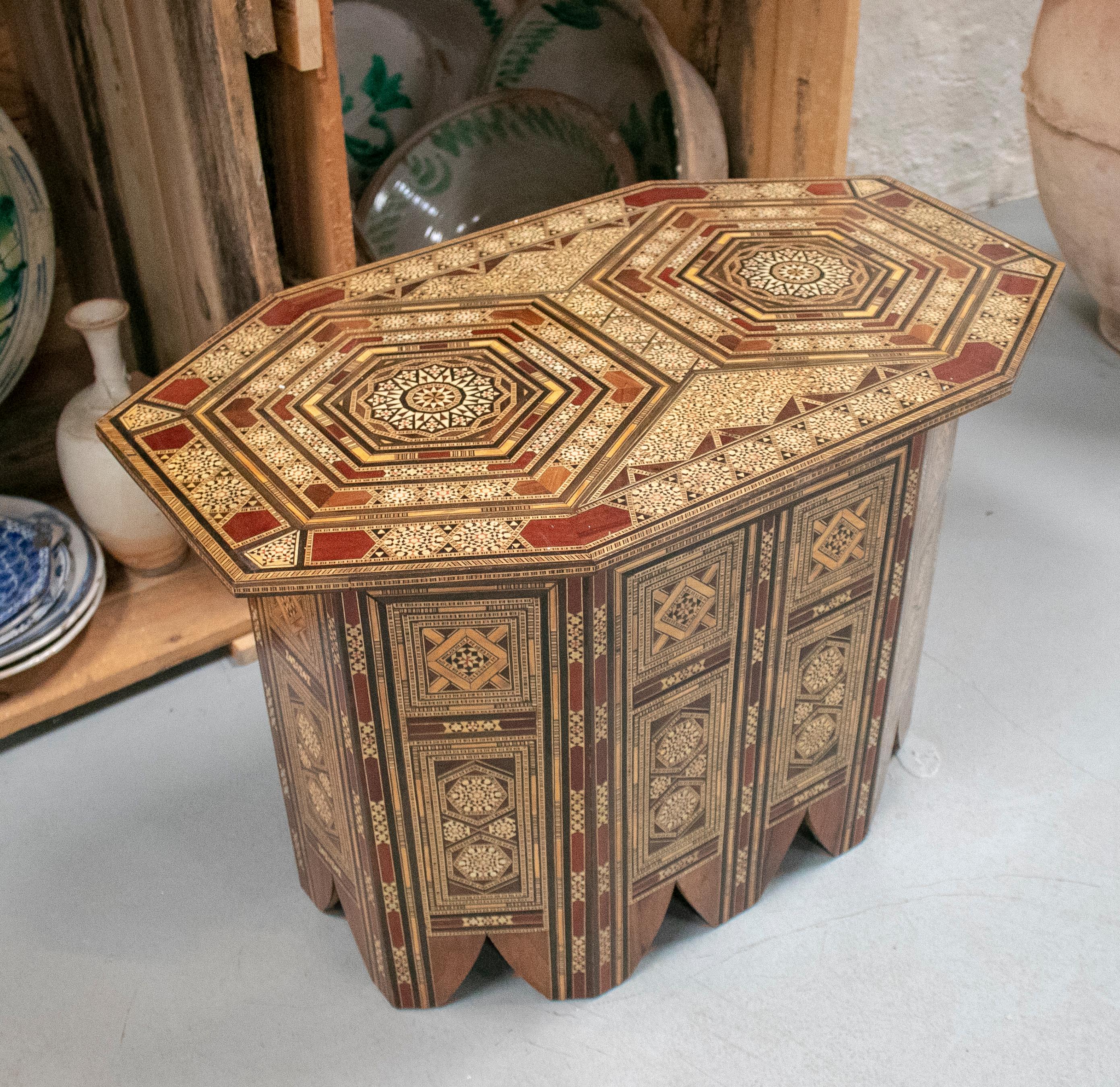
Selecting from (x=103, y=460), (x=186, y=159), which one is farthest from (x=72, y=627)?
(x=186, y=159)

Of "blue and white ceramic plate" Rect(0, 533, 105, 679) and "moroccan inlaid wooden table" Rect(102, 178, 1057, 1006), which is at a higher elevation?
"moroccan inlaid wooden table" Rect(102, 178, 1057, 1006)

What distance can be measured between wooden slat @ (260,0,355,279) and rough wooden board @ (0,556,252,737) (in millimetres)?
560

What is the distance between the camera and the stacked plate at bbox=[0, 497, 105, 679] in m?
1.94

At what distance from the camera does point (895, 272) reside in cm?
164

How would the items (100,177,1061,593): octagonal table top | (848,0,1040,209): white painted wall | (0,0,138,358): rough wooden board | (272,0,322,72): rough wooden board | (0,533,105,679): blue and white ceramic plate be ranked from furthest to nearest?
1. (848,0,1040,209): white painted wall
2. (0,0,138,358): rough wooden board
3. (0,533,105,679): blue and white ceramic plate
4. (272,0,322,72): rough wooden board
5. (100,177,1061,593): octagonal table top

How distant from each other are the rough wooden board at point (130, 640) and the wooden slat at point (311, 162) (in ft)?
1.84

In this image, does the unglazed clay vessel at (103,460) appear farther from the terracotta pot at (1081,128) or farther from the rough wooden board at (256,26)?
the terracotta pot at (1081,128)

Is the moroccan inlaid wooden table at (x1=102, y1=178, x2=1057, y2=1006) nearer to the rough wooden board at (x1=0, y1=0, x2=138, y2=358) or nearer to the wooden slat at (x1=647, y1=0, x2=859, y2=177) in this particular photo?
the wooden slat at (x1=647, y1=0, x2=859, y2=177)

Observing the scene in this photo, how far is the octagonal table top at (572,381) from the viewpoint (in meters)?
1.24

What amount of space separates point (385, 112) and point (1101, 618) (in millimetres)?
1598

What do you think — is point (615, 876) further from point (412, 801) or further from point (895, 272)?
point (895, 272)

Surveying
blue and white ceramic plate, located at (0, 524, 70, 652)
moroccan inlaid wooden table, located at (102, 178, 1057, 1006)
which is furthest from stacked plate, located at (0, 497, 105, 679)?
moroccan inlaid wooden table, located at (102, 178, 1057, 1006)

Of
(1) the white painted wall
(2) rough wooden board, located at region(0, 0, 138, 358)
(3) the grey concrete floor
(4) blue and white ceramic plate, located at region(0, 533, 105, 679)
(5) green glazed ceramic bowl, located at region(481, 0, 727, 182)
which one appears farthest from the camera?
(1) the white painted wall

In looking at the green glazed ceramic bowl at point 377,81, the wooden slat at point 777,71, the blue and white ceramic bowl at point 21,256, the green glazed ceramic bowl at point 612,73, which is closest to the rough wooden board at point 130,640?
the blue and white ceramic bowl at point 21,256
